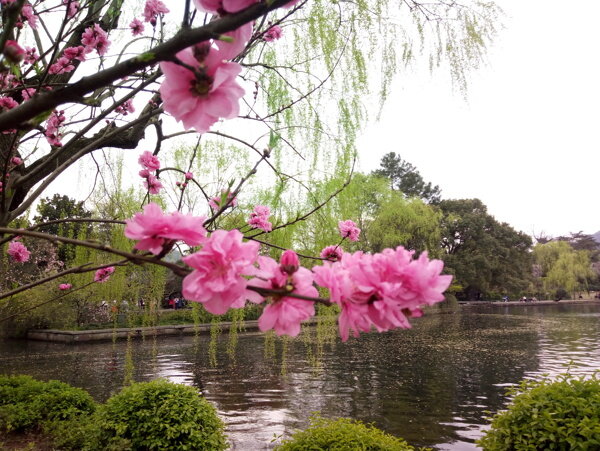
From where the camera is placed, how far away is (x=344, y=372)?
9.02 m

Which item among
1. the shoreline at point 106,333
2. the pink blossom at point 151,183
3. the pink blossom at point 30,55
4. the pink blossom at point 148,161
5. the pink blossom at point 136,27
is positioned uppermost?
the pink blossom at point 136,27

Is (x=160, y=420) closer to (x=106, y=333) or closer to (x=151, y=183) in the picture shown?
(x=151, y=183)

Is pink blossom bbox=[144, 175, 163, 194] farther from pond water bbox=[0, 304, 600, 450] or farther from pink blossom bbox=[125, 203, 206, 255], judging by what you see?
pink blossom bbox=[125, 203, 206, 255]

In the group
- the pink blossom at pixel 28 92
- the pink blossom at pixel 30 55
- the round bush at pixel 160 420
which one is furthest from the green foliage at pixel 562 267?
the pink blossom at pixel 28 92

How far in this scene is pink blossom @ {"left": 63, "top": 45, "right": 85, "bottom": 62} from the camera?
2549mm

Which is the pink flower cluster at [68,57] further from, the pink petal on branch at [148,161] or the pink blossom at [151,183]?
the pink blossom at [151,183]

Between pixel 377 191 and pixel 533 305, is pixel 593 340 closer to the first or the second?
pixel 377 191

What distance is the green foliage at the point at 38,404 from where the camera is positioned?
170 inches

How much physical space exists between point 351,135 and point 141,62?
260 centimetres

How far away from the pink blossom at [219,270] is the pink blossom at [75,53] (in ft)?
7.70

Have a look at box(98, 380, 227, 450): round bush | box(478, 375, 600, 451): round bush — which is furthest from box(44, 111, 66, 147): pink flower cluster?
box(478, 375, 600, 451): round bush

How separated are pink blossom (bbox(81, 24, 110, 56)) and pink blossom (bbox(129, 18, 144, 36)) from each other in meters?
0.63

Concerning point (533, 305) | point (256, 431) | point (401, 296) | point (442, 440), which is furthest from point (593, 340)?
point (533, 305)

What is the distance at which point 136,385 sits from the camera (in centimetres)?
386
